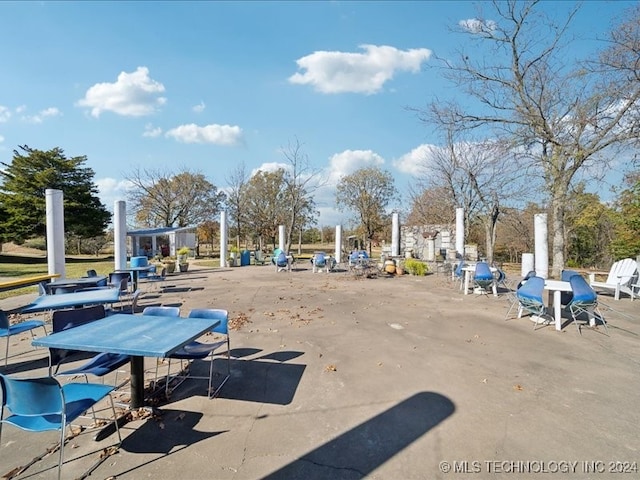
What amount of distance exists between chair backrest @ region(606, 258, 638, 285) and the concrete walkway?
3.11 meters

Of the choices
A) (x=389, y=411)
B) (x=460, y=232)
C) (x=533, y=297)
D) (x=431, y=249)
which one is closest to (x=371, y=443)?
(x=389, y=411)

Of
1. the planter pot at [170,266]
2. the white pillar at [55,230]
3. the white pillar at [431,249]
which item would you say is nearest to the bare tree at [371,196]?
the white pillar at [431,249]

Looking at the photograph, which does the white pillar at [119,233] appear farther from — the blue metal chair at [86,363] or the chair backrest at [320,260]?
the blue metal chair at [86,363]

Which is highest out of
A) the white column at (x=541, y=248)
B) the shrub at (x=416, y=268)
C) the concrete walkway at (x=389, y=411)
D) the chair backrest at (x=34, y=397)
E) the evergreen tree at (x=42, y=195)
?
the evergreen tree at (x=42, y=195)

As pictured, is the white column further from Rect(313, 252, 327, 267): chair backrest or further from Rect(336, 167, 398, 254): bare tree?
Rect(336, 167, 398, 254): bare tree

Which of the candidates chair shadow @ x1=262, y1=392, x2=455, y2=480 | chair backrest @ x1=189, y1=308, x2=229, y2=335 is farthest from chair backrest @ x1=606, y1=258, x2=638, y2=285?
chair backrest @ x1=189, y1=308, x2=229, y2=335

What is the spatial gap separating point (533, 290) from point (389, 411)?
14.3ft

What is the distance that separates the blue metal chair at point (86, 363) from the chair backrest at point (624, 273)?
35.4ft

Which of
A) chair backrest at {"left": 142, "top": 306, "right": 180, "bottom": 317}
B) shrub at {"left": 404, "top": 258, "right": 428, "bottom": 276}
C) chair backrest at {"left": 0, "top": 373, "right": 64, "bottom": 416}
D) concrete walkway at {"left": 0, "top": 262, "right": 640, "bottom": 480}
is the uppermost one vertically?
chair backrest at {"left": 142, "top": 306, "right": 180, "bottom": 317}

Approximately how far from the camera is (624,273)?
8438 mm

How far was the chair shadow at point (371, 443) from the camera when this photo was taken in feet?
7.40

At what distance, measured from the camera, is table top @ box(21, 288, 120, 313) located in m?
4.67

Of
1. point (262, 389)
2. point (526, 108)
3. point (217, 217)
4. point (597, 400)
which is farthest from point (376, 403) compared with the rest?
point (217, 217)

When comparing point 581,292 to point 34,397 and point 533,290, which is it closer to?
point 533,290
